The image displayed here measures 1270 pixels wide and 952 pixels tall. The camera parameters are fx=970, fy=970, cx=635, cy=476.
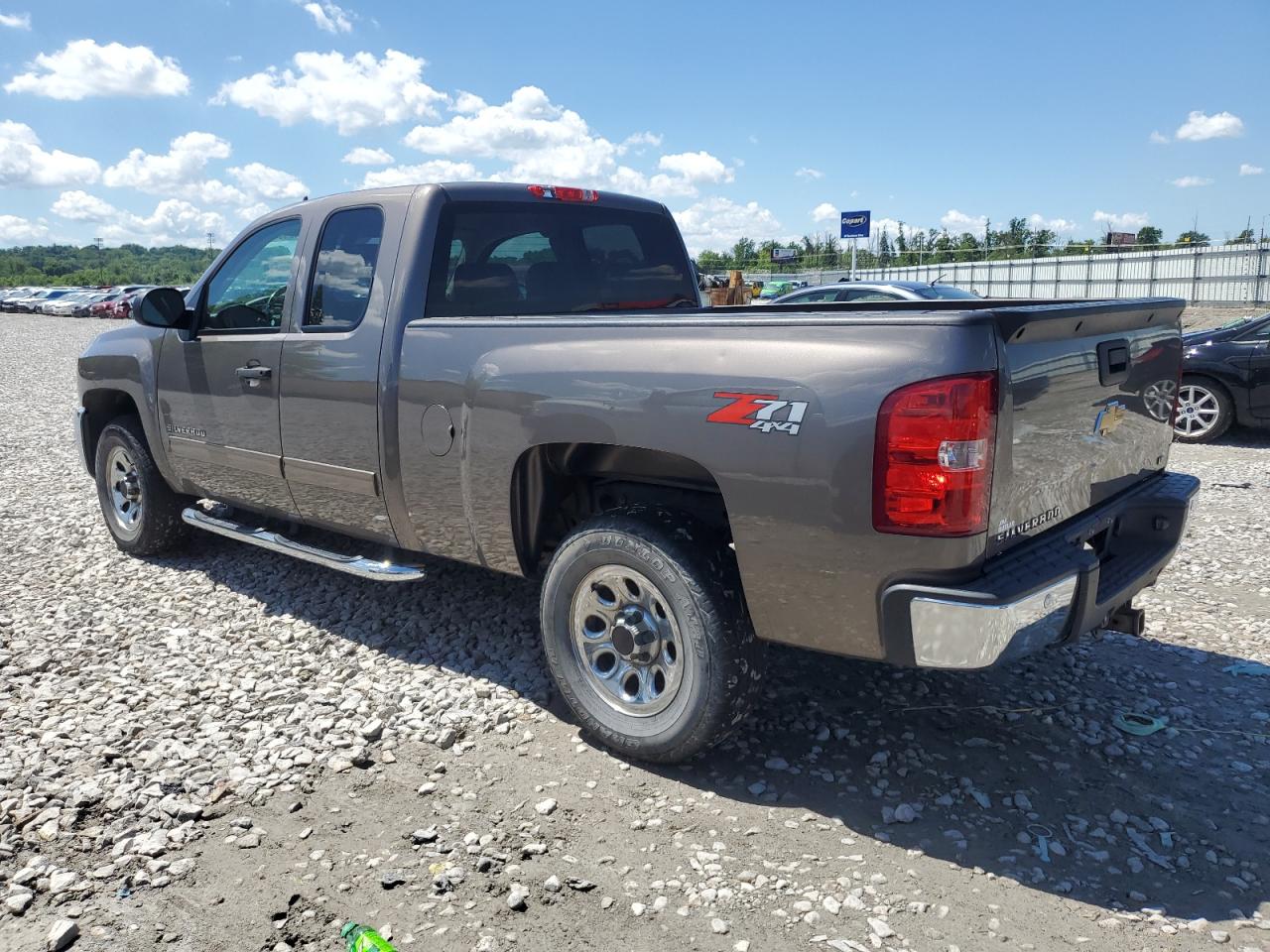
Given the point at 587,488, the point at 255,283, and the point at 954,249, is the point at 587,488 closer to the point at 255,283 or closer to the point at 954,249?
the point at 255,283

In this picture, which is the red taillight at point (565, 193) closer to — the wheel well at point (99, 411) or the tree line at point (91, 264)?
the wheel well at point (99, 411)

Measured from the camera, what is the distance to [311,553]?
4.37 m

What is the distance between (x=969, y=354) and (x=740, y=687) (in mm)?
1269

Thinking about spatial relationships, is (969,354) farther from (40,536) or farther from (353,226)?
(40,536)

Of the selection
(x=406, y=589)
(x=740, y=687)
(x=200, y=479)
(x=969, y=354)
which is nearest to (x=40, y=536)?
(x=200, y=479)

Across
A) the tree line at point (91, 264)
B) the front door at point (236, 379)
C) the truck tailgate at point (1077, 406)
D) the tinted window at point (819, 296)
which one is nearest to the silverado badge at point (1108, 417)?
the truck tailgate at point (1077, 406)

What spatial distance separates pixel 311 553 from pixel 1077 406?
10.5ft

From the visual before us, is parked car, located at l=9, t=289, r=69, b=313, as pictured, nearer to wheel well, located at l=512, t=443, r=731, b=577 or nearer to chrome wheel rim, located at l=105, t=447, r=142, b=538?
chrome wheel rim, located at l=105, t=447, r=142, b=538

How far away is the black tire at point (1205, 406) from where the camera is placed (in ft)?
31.1

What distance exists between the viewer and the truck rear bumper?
102 inches

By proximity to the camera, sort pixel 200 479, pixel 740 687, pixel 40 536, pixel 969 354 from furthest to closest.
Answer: pixel 40 536, pixel 200 479, pixel 740 687, pixel 969 354

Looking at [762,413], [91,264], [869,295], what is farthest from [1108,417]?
[91,264]

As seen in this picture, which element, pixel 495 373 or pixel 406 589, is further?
pixel 406 589

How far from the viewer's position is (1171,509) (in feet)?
11.6
